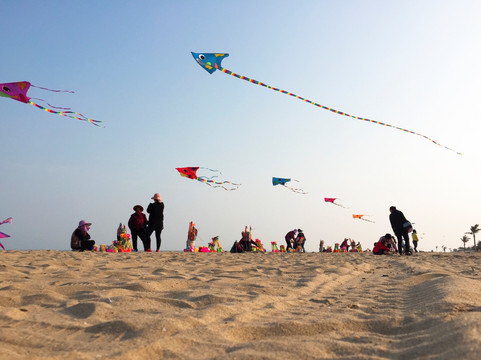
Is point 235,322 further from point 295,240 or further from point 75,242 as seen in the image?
point 295,240

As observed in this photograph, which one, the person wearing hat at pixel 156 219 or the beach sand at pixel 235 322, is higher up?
the person wearing hat at pixel 156 219

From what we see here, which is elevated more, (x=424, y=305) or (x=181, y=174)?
(x=181, y=174)

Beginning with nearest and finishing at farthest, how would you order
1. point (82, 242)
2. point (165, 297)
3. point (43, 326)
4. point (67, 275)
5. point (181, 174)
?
point (43, 326)
point (165, 297)
point (67, 275)
point (82, 242)
point (181, 174)

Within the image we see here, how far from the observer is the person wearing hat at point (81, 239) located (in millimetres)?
10211

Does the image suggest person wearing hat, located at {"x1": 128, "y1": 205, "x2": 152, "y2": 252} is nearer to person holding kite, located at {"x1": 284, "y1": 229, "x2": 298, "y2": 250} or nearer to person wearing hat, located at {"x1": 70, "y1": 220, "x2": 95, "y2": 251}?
person wearing hat, located at {"x1": 70, "y1": 220, "x2": 95, "y2": 251}

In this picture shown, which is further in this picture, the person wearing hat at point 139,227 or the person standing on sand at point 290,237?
the person standing on sand at point 290,237

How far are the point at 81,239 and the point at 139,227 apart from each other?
4.97ft

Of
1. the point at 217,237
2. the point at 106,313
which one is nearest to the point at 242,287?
the point at 106,313

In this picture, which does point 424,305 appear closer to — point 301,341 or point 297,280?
point 301,341

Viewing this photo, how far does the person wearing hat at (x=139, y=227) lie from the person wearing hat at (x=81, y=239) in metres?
1.09

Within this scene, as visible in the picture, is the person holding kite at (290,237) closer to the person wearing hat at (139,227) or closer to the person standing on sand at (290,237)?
the person standing on sand at (290,237)

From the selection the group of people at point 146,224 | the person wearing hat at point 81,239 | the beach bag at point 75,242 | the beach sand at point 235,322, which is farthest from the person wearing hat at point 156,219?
the beach sand at point 235,322

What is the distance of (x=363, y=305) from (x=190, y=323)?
1252 mm

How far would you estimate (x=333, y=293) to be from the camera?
3.38 m
